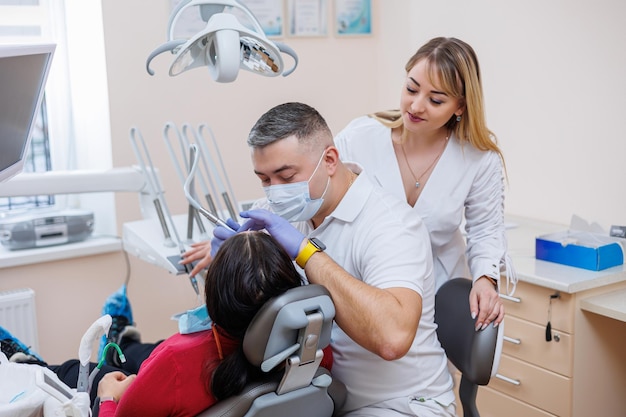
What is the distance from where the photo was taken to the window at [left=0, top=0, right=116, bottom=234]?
110 inches

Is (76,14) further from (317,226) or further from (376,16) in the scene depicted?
(317,226)

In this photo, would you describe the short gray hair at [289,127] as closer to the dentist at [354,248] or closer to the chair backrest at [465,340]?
the dentist at [354,248]

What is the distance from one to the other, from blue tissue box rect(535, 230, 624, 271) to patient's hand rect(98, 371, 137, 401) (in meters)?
1.50

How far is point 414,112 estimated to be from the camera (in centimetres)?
177

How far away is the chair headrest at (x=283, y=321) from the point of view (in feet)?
3.74

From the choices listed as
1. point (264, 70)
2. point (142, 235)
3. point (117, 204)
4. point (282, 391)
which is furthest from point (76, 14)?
point (282, 391)

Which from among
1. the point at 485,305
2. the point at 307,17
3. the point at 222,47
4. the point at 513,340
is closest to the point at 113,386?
the point at 222,47

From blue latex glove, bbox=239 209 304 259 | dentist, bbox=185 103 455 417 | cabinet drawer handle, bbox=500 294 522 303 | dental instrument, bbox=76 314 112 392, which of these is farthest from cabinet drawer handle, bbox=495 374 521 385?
dental instrument, bbox=76 314 112 392

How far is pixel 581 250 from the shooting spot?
2.30 meters

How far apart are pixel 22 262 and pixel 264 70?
155 cm

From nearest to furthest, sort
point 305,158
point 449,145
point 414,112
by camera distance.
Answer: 1. point 305,158
2. point 414,112
3. point 449,145

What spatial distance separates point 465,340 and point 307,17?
6.71 feet

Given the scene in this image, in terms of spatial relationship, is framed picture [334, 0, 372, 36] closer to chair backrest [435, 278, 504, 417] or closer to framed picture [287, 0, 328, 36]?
framed picture [287, 0, 328, 36]

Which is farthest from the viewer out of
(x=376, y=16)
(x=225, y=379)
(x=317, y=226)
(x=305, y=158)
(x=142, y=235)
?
(x=376, y=16)
